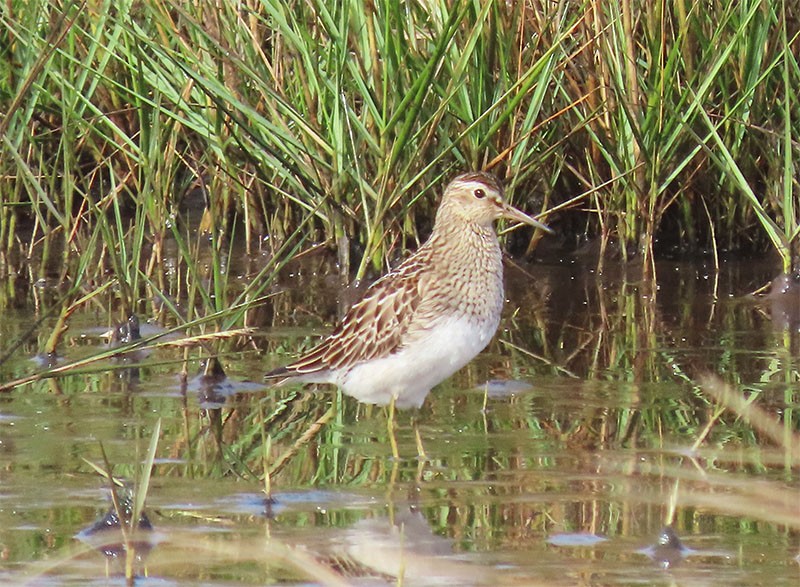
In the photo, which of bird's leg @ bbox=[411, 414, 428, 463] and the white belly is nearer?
bird's leg @ bbox=[411, 414, 428, 463]

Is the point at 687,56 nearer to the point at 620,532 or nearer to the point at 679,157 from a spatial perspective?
the point at 679,157

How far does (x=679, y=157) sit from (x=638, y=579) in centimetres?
460

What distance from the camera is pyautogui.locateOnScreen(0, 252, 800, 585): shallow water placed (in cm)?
404

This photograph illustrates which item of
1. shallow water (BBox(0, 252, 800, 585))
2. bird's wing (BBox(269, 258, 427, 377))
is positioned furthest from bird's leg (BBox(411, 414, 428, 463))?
bird's wing (BBox(269, 258, 427, 377))

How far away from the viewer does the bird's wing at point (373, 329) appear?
5750 mm

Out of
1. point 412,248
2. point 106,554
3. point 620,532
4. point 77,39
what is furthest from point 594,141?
point 106,554

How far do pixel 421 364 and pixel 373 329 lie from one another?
0.31 meters

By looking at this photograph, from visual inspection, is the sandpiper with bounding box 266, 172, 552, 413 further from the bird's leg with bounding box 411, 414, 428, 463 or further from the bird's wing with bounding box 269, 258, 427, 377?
the bird's leg with bounding box 411, 414, 428, 463

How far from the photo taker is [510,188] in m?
7.64

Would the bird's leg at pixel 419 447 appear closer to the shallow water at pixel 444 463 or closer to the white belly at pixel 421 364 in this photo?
the shallow water at pixel 444 463

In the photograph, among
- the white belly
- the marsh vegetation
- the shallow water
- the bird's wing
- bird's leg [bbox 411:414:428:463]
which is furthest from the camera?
the bird's wing

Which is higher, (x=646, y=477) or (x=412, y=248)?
(x=412, y=248)

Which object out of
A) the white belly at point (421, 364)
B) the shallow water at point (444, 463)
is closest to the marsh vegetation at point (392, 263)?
the shallow water at point (444, 463)

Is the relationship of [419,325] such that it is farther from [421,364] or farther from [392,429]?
[392,429]
